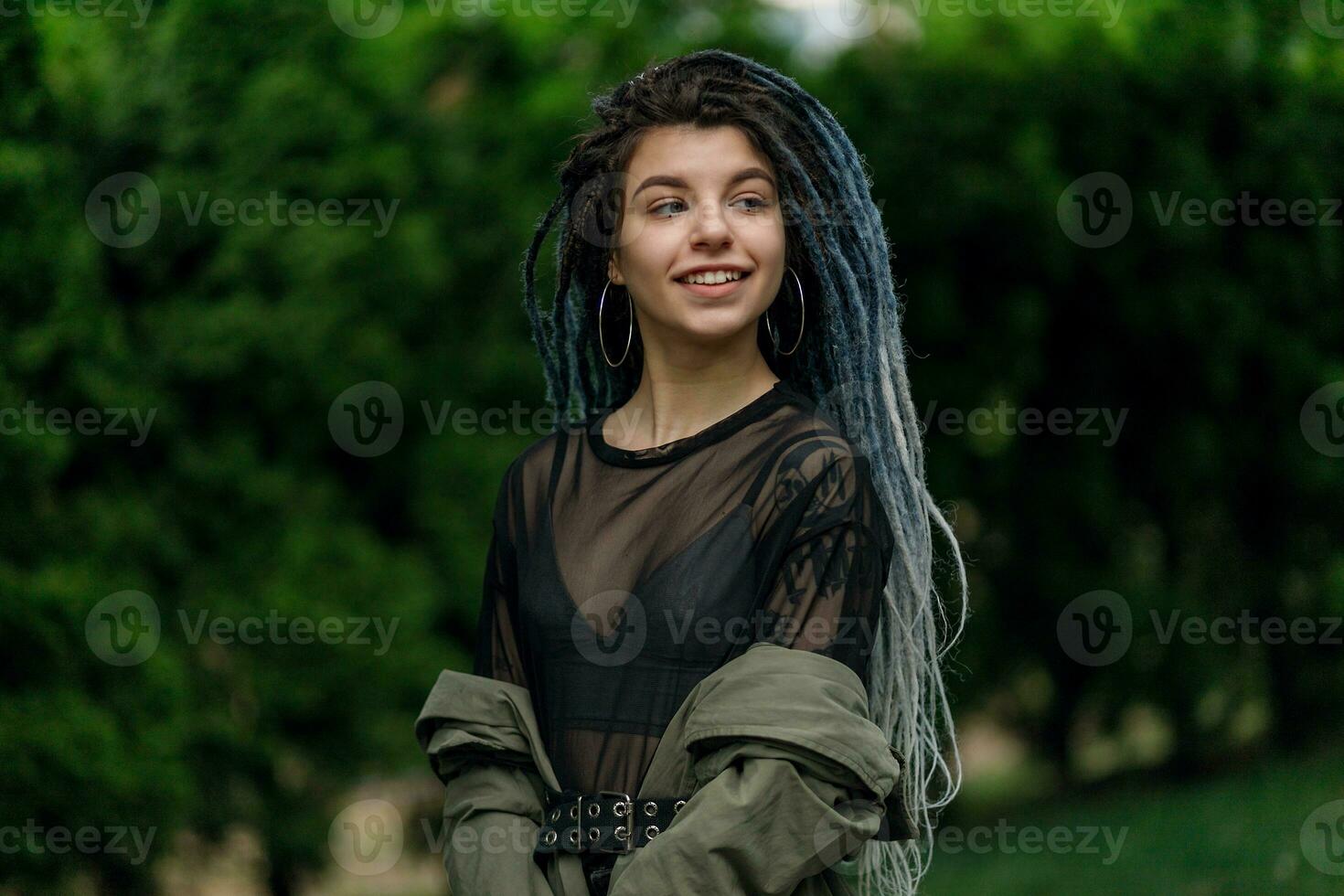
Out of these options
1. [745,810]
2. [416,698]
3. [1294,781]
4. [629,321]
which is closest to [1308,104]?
[1294,781]

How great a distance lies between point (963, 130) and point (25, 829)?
4.77 meters
